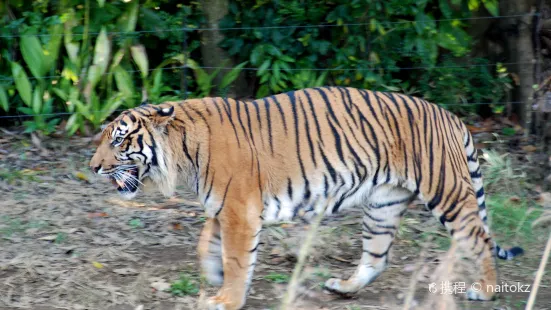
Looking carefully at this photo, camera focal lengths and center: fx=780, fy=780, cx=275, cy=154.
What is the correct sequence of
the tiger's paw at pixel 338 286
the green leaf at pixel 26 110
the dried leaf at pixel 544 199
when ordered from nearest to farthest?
the tiger's paw at pixel 338 286
the dried leaf at pixel 544 199
the green leaf at pixel 26 110

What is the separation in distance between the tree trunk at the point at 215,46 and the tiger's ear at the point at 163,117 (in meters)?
3.26

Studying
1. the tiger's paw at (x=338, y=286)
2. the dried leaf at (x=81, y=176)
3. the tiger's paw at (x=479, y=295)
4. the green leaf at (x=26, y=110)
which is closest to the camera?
the tiger's paw at (x=479, y=295)

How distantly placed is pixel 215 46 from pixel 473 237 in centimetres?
421

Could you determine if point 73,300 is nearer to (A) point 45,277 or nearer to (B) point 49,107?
(A) point 45,277

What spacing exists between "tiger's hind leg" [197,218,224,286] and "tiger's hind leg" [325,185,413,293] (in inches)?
31.4

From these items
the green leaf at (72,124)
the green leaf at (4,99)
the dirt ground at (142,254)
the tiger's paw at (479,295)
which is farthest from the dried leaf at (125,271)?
the green leaf at (4,99)

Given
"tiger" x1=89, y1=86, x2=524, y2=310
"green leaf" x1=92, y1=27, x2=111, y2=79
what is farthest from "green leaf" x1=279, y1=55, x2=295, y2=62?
"tiger" x1=89, y1=86, x2=524, y2=310

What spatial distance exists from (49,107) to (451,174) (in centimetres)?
438

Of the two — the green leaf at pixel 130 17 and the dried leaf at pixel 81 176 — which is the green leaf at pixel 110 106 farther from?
the dried leaf at pixel 81 176

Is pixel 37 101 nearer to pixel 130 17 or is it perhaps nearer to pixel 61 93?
pixel 61 93

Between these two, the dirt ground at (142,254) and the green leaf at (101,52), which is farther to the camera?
the green leaf at (101,52)

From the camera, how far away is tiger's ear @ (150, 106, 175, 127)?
498 centimetres

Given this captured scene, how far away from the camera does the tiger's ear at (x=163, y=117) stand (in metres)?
4.98

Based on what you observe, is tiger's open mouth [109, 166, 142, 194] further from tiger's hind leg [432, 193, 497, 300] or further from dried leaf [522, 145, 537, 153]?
dried leaf [522, 145, 537, 153]
